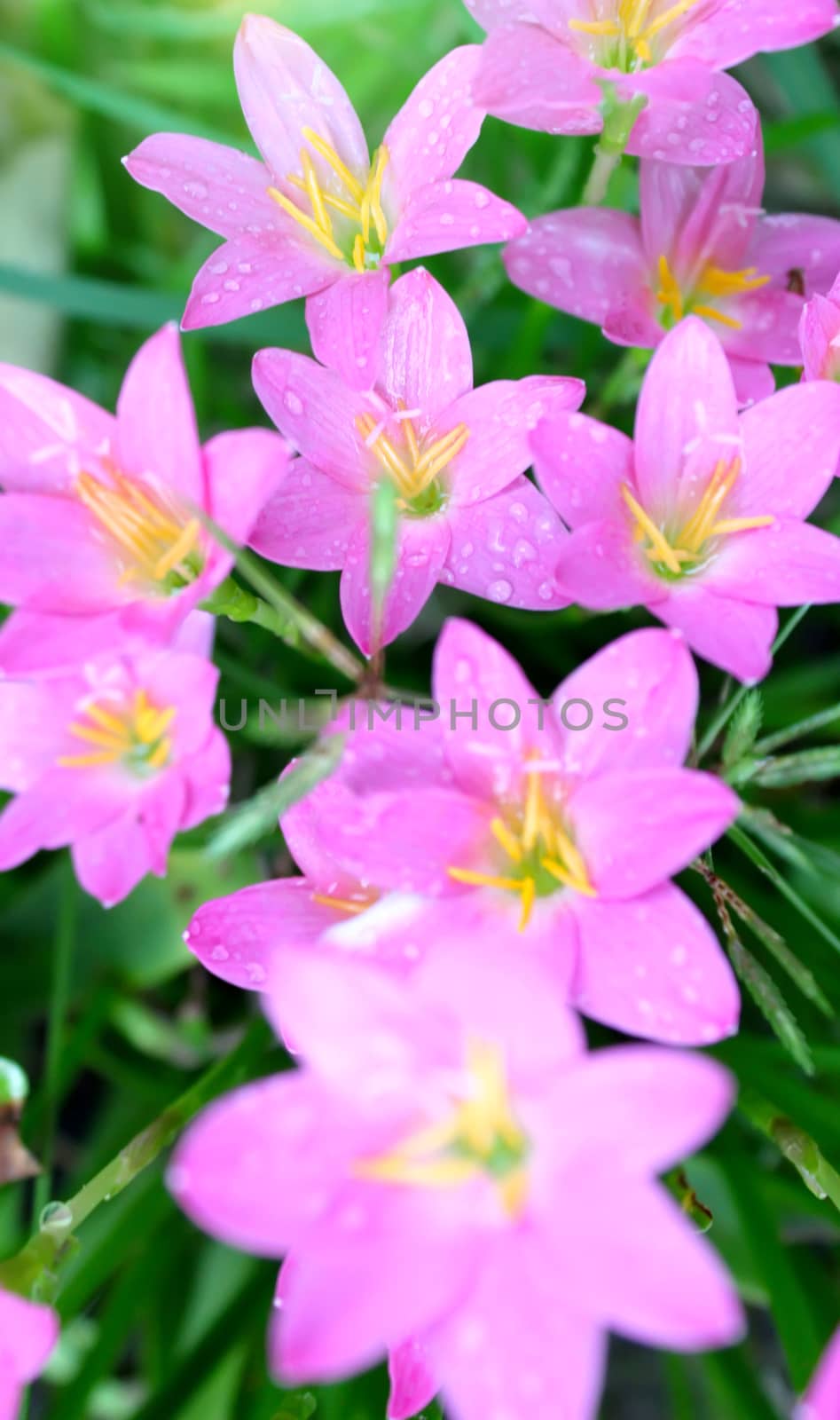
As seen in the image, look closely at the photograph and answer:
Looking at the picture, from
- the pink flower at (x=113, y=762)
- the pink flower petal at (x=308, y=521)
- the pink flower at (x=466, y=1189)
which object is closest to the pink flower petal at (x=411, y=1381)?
the pink flower at (x=466, y=1189)

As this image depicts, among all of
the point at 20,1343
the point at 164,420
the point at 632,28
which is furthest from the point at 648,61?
the point at 20,1343

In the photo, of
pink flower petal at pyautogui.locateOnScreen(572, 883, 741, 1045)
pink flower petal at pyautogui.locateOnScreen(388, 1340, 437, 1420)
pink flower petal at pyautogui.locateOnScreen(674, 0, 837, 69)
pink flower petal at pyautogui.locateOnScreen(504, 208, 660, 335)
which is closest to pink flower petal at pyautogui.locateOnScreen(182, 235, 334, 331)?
pink flower petal at pyautogui.locateOnScreen(504, 208, 660, 335)

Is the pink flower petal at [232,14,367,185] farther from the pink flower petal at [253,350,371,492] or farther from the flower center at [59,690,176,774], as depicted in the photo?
the flower center at [59,690,176,774]

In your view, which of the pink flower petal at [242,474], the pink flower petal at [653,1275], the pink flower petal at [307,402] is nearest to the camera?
the pink flower petal at [653,1275]

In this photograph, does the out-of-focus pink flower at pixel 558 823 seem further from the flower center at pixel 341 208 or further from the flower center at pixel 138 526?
the flower center at pixel 341 208

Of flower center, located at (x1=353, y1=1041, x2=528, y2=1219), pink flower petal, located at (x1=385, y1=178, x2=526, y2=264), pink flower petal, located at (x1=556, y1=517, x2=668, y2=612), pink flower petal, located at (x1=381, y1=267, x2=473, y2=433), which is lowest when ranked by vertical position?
flower center, located at (x1=353, y1=1041, x2=528, y2=1219)

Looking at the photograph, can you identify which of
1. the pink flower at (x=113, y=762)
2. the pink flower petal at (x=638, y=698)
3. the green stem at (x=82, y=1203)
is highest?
the pink flower petal at (x=638, y=698)

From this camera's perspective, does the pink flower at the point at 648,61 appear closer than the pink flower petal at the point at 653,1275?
No
